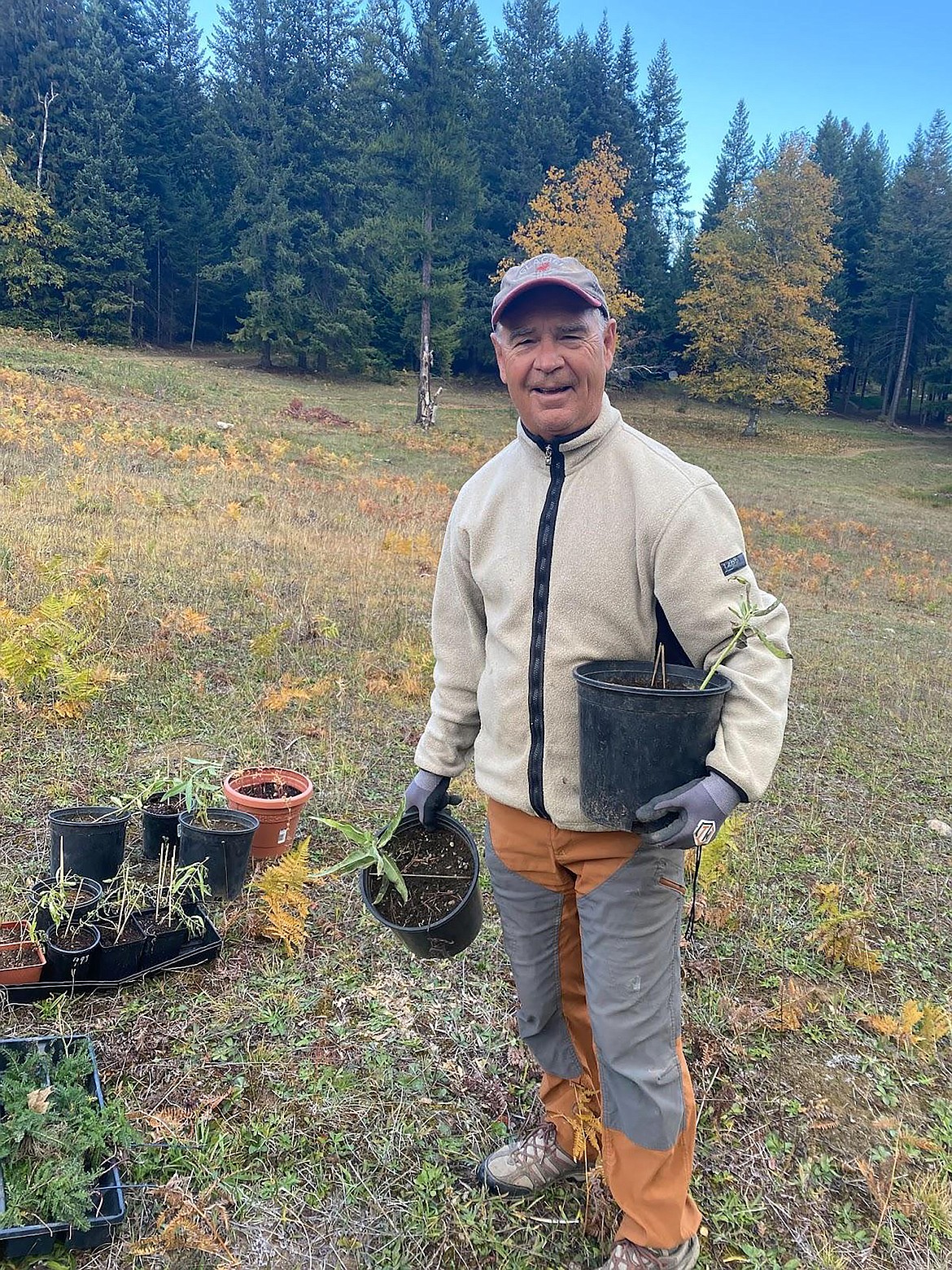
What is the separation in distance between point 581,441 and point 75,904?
7.75 feet

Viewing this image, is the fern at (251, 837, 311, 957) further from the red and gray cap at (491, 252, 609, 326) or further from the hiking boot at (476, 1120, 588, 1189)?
the red and gray cap at (491, 252, 609, 326)

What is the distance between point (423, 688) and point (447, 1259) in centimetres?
410

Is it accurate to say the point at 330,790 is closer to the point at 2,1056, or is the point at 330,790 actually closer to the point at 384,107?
the point at 2,1056

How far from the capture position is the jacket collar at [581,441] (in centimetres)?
203

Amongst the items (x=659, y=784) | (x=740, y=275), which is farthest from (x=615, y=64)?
(x=659, y=784)

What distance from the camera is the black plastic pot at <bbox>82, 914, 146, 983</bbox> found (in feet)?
9.70

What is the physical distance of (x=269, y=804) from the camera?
381 centimetres

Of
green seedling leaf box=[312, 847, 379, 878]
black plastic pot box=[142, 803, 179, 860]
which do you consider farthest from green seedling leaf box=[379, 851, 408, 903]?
black plastic pot box=[142, 803, 179, 860]

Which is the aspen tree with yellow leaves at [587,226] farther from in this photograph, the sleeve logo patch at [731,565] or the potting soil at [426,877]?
the sleeve logo patch at [731,565]

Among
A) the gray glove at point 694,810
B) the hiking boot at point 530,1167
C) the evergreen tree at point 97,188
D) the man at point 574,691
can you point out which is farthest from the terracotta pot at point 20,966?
the evergreen tree at point 97,188

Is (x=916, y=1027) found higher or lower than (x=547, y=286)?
lower

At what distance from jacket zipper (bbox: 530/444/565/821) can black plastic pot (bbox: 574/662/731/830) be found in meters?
0.14

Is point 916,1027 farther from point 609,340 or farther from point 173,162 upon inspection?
point 173,162

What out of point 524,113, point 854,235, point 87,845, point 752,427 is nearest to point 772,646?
point 87,845
